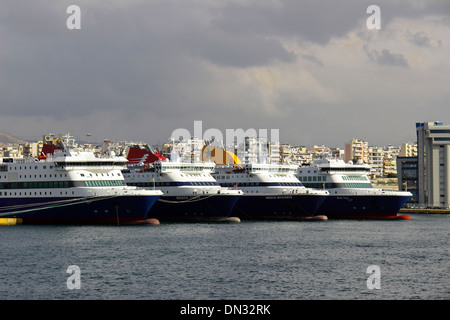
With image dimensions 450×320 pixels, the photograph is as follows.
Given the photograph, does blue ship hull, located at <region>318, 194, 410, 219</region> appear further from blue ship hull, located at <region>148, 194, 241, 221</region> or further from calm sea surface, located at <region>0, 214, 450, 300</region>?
calm sea surface, located at <region>0, 214, 450, 300</region>

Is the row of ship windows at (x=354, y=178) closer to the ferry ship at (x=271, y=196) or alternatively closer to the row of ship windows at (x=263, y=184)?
the row of ship windows at (x=263, y=184)

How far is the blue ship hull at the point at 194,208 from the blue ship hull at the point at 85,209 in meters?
9.30

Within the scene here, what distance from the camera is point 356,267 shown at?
4597cm

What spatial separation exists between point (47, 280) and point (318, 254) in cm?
1967

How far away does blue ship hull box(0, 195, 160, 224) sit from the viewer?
241ft

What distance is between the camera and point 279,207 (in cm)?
9062

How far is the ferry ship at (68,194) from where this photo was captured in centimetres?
7362

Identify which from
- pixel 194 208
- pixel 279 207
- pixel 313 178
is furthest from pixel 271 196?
pixel 313 178

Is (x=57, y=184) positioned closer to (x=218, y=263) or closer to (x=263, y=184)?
(x=263, y=184)

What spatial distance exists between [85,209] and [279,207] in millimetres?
26411

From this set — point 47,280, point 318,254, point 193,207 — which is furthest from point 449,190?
point 47,280

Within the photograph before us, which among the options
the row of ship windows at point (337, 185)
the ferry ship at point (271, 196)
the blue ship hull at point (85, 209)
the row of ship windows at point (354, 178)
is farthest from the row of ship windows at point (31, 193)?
the row of ship windows at point (354, 178)

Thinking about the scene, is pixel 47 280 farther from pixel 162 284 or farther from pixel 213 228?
pixel 213 228

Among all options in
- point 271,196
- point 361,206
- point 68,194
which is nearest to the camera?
point 68,194
